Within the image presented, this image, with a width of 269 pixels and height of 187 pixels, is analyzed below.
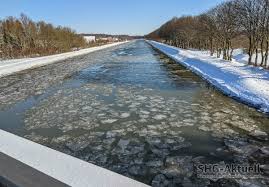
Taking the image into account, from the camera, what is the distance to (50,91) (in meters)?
11.7

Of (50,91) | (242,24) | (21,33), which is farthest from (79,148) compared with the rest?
(21,33)

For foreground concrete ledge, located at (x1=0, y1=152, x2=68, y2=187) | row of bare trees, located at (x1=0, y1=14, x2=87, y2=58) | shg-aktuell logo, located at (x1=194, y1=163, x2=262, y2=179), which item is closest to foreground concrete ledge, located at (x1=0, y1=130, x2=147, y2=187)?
foreground concrete ledge, located at (x1=0, y1=152, x2=68, y2=187)

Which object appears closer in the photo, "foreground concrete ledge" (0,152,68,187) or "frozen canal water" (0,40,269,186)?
"foreground concrete ledge" (0,152,68,187)

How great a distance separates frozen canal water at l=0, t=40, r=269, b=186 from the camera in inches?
188

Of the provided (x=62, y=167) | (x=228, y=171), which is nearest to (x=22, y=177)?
(x=62, y=167)

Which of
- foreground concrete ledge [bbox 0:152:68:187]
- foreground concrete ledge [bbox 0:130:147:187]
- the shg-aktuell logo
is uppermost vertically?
foreground concrete ledge [bbox 0:152:68:187]

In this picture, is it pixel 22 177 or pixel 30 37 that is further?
pixel 30 37

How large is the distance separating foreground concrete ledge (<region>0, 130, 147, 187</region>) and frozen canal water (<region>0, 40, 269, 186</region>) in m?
0.84

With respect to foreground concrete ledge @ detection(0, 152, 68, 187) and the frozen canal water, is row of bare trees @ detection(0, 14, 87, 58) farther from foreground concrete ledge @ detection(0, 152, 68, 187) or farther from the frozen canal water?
foreground concrete ledge @ detection(0, 152, 68, 187)

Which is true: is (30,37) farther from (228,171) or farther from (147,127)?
(228,171)

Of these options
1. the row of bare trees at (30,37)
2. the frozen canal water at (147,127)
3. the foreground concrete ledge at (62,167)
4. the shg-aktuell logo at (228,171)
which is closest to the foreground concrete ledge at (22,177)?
the foreground concrete ledge at (62,167)

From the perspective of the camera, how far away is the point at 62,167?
373 centimetres

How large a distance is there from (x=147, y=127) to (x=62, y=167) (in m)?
3.13

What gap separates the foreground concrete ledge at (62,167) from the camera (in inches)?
132
